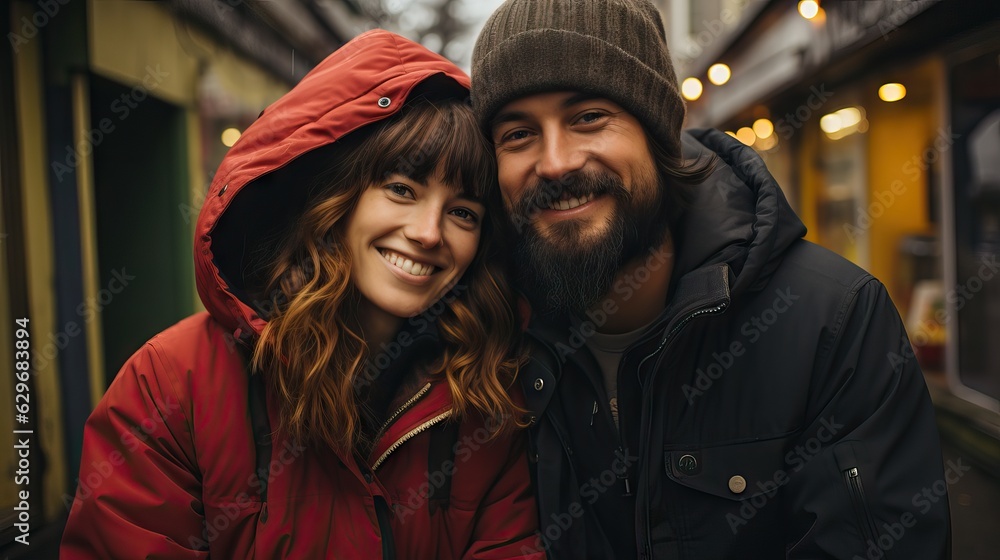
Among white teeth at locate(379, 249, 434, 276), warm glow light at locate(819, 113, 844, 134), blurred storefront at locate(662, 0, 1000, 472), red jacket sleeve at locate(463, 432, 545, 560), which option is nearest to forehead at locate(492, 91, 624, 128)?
white teeth at locate(379, 249, 434, 276)

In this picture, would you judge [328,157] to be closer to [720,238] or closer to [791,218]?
[720,238]

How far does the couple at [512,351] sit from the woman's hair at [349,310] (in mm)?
10

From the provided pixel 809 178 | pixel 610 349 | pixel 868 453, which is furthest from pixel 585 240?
pixel 809 178

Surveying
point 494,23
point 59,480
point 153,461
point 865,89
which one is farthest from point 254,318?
point 865,89

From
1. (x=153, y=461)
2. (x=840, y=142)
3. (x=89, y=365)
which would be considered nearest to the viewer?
(x=153, y=461)

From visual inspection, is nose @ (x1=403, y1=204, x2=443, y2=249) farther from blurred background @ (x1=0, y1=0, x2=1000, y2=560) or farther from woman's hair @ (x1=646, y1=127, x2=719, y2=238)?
woman's hair @ (x1=646, y1=127, x2=719, y2=238)

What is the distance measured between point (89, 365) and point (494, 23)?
12.8 feet

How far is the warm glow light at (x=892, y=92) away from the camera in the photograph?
20.1ft

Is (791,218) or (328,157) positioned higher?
(328,157)

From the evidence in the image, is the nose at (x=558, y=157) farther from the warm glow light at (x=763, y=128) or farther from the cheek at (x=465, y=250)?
the warm glow light at (x=763, y=128)

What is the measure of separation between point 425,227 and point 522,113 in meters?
0.50

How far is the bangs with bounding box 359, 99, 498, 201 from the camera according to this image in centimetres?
228

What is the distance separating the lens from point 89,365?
488 cm

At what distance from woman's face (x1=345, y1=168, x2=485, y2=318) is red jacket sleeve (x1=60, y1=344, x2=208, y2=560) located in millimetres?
662
